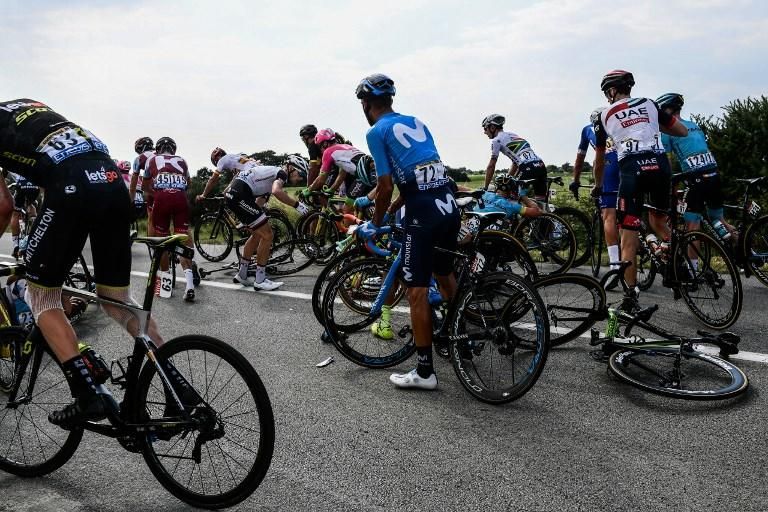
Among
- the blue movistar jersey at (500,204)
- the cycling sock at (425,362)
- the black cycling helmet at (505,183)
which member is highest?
the black cycling helmet at (505,183)

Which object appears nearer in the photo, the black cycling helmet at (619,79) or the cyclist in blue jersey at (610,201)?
the black cycling helmet at (619,79)

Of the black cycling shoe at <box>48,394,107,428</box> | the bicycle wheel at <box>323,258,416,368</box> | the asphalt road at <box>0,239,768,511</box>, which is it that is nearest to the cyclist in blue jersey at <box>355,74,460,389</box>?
the asphalt road at <box>0,239,768,511</box>

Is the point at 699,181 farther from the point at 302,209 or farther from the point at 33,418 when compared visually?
the point at 33,418

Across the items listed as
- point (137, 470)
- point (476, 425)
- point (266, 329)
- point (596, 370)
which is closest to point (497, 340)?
point (476, 425)

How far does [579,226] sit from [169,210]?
609 centimetres

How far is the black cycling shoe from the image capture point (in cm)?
348

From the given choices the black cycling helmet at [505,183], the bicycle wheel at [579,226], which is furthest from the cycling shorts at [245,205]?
the bicycle wheel at [579,226]

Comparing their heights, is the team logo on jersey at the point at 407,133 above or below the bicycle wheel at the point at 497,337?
above

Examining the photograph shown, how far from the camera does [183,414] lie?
3.32 metres

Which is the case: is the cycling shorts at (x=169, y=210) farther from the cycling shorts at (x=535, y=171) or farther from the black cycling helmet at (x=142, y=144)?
the cycling shorts at (x=535, y=171)

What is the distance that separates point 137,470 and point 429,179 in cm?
275

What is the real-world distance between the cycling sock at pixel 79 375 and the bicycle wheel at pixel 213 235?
835 centimetres

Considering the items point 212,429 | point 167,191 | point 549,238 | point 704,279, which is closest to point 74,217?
point 212,429

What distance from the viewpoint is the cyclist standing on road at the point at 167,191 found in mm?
9344
